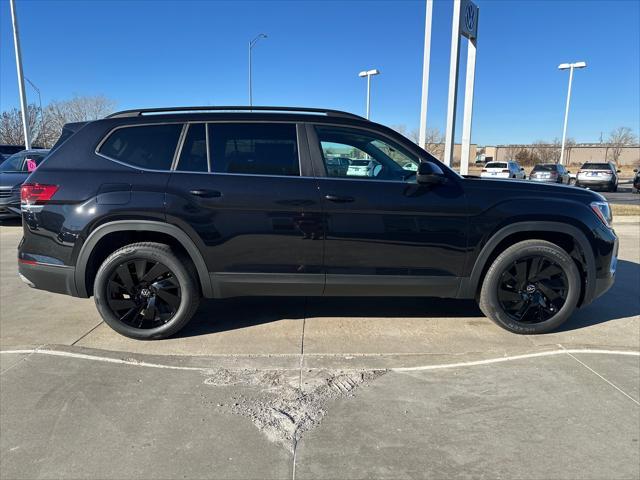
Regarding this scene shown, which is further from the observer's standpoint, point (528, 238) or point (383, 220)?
point (528, 238)

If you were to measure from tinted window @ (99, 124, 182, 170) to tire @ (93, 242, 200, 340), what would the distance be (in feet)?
2.34

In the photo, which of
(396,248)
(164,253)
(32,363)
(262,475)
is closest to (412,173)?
(396,248)

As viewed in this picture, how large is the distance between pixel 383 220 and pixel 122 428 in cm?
242

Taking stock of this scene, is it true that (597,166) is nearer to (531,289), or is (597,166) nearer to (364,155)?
(531,289)

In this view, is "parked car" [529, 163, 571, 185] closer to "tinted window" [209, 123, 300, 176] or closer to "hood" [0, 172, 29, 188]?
"hood" [0, 172, 29, 188]

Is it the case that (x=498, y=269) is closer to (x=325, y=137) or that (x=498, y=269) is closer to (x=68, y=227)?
(x=325, y=137)

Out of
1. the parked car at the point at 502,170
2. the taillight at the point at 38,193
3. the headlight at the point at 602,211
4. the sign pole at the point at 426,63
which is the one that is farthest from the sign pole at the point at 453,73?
the parked car at the point at 502,170

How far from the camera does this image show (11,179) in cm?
1055

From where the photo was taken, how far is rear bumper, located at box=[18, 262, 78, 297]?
385 centimetres

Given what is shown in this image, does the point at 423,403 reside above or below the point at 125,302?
below

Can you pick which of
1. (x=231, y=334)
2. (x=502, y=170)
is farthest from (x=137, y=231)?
(x=502, y=170)

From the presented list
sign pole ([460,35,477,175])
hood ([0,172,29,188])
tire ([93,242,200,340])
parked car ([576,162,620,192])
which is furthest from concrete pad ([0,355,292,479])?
parked car ([576,162,620,192])

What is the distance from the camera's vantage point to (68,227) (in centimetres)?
379

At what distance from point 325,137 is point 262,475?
Answer: 8.88 ft
